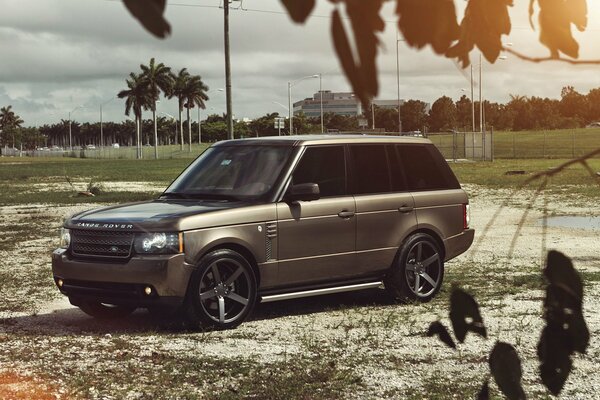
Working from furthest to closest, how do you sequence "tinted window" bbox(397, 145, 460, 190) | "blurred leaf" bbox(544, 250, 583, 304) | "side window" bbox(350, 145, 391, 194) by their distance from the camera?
"tinted window" bbox(397, 145, 460, 190) < "side window" bbox(350, 145, 391, 194) < "blurred leaf" bbox(544, 250, 583, 304)

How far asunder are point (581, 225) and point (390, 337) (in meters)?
12.7

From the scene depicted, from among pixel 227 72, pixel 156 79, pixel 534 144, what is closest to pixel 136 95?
pixel 156 79

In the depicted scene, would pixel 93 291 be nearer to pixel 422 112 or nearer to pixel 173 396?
pixel 173 396

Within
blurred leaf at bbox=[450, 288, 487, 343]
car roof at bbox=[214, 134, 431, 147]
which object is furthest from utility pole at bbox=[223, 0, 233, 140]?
blurred leaf at bbox=[450, 288, 487, 343]

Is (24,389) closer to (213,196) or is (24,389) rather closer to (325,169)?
(213,196)

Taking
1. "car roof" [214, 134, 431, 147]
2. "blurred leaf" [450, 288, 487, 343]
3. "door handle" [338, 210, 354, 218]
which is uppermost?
"car roof" [214, 134, 431, 147]

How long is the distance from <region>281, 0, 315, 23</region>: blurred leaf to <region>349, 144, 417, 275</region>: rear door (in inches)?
353

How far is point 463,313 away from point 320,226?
7769 mm

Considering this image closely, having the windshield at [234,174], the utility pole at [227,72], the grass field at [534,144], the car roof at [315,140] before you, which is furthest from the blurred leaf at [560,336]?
the grass field at [534,144]

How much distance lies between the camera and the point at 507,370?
220 cm

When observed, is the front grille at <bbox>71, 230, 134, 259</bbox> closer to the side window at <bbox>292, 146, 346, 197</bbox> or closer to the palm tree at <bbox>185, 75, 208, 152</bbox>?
the side window at <bbox>292, 146, 346, 197</bbox>

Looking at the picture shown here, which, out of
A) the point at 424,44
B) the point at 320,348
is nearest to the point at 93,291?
the point at 320,348

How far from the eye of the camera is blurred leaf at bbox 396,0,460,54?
4.65ft

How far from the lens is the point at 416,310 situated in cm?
1034
